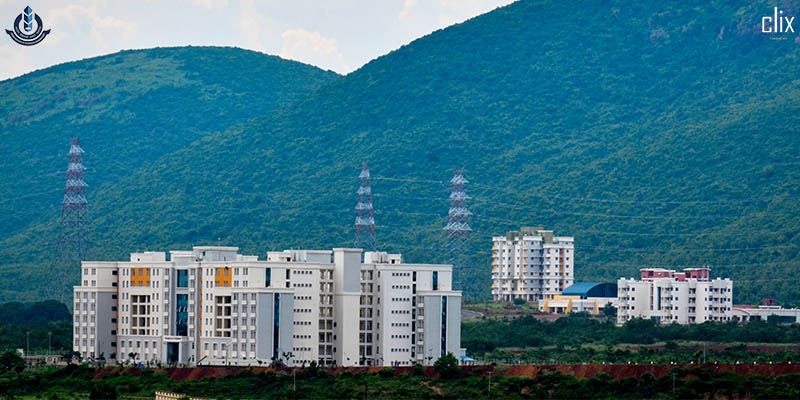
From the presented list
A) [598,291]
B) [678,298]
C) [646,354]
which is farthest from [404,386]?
[598,291]

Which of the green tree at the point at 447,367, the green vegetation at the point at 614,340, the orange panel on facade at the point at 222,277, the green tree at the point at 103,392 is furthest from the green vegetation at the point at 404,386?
the green vegetation at the point at 614,340

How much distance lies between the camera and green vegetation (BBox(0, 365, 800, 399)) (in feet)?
317

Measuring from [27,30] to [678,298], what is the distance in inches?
2697

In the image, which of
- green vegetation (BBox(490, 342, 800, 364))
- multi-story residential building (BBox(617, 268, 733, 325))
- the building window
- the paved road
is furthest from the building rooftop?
the building window

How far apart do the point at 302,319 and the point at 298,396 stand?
1274cm

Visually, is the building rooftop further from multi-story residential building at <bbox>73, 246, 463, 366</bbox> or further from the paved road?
multi-story residential building at <bbox>73, 246, 463, 366</bbox>

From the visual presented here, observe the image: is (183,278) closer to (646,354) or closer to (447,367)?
(447,367)

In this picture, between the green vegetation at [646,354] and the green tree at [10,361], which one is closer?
the green vegetation at [646,354]

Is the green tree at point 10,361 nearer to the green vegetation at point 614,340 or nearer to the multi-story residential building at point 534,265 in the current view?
the green vegetation at point 614,340

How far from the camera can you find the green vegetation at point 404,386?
96.6 m

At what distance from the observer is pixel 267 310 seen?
108 m

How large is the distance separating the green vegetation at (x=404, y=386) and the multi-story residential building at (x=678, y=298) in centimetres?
5130

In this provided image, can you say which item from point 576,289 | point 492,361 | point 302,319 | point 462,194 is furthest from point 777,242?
point 302,319

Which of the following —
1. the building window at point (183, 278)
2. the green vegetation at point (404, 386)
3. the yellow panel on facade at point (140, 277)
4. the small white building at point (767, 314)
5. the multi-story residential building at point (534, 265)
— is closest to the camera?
the green vegetation at point (404, 386)
